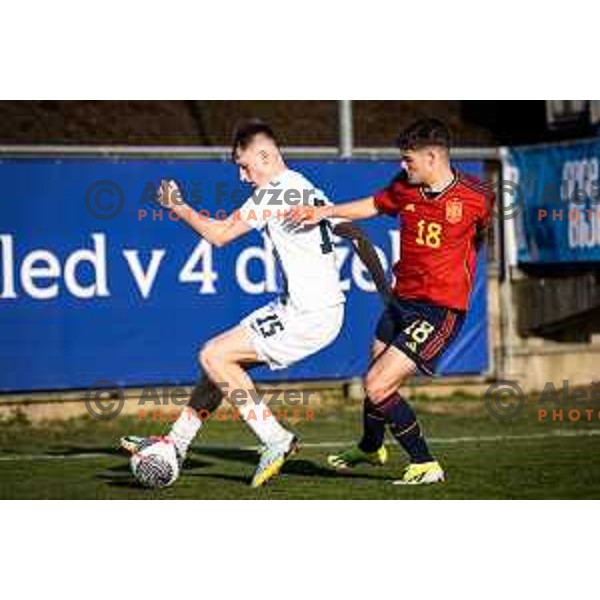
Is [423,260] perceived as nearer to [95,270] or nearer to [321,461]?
[321,461]

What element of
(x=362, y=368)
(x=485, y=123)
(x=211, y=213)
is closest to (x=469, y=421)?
(x=362, y=368)

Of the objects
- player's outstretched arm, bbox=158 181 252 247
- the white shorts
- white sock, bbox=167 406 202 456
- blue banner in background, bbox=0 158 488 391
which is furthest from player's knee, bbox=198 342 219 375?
blue banner in background, bbox=0 158 488 391

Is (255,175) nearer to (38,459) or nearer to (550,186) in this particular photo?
(38,459)

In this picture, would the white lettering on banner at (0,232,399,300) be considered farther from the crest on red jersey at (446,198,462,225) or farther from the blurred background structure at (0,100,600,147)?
the crest on red jersey at (446,198,462,225)

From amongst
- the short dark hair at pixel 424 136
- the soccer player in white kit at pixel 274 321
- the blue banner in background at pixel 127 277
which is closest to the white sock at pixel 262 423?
the soccer player in white kit at pixel 274 321

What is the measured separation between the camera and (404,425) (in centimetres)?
1126

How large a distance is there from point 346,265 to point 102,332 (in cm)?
269

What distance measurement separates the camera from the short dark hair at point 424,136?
11211mm

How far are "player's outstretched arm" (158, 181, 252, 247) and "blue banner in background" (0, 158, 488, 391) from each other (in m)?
5.33

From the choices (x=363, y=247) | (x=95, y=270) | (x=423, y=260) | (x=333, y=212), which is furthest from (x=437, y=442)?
(x=95, y=270)

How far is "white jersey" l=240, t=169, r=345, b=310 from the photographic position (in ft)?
37.3

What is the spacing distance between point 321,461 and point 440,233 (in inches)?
95.6

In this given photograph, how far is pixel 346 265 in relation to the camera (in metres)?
17.7

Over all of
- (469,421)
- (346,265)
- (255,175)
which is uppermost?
(255,175)
